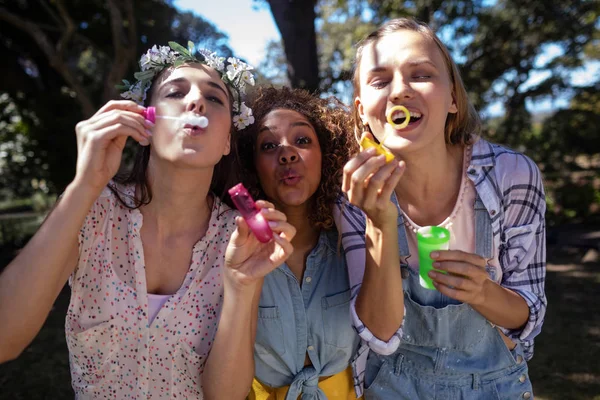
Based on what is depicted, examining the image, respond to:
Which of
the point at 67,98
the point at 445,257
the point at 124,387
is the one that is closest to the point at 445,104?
the point at 445,257

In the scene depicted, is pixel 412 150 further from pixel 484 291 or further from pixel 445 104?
pixel 484 291

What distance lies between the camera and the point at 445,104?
2.32 metres

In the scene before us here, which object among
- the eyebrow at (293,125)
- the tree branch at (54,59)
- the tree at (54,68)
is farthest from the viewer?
the tree at (54,68)

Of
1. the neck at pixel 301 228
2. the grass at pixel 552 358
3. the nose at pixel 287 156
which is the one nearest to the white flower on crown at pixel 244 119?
the nose at pixel 287 156

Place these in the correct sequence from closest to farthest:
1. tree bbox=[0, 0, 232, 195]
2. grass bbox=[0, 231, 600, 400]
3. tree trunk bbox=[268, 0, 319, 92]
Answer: grass bbox=[0, 231, 600, 400], tree trunk bbox=[268, 0, 319, 92], tree bbox=[0, 0, 232, 195]

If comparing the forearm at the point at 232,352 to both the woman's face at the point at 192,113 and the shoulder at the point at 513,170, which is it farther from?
the shoulder at the point at 513,170

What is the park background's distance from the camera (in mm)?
5805

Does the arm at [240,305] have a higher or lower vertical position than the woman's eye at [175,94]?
lower

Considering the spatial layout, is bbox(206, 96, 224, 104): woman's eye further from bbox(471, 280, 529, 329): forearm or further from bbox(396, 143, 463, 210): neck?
bbox(471, 280, 529, 329): forearm

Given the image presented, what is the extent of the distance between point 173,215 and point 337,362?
1083 mm

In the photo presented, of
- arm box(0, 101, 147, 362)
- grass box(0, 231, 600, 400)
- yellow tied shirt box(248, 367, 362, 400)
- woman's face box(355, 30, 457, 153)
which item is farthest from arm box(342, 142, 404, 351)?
grass box(0, 231, 600, 400)

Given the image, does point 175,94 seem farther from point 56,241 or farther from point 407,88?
point 407,88

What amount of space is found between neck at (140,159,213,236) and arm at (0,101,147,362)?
1.23 ft

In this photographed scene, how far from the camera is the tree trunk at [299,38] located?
5855mm
